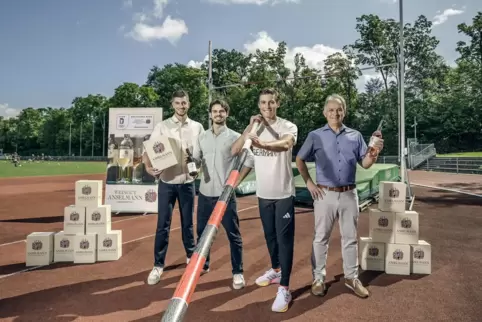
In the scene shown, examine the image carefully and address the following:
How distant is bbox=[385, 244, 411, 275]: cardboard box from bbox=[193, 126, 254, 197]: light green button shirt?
2.59 meters

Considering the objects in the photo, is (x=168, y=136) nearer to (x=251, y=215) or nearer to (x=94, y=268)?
(x=94, y=268)

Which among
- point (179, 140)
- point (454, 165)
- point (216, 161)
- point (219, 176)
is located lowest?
point (219, 176)

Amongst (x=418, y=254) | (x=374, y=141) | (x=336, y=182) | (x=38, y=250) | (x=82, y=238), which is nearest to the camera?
(x=374, y=141)

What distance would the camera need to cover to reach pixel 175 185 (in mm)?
4320

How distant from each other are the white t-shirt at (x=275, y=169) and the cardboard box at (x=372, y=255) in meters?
1.98

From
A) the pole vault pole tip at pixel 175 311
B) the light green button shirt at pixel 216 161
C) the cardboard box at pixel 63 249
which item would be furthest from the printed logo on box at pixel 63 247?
the pole vault pole tip at pixel 175 311

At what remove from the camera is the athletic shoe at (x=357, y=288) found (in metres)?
3.81

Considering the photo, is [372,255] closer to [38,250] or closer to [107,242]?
[107,242]

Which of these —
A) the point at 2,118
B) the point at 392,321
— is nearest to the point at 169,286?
the point at 392,321

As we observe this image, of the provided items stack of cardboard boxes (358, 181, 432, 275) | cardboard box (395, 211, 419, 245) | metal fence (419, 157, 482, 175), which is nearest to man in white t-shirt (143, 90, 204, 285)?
stack of cardboard boxes (358, 181, 432, 275)

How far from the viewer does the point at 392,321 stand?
3.26 meters

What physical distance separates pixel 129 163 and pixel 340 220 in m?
7.18

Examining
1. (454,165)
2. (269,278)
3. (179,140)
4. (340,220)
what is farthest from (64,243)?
(454,165)

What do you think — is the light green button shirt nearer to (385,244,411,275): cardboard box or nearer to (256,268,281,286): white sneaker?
(256,268,281,286): white sneaker
